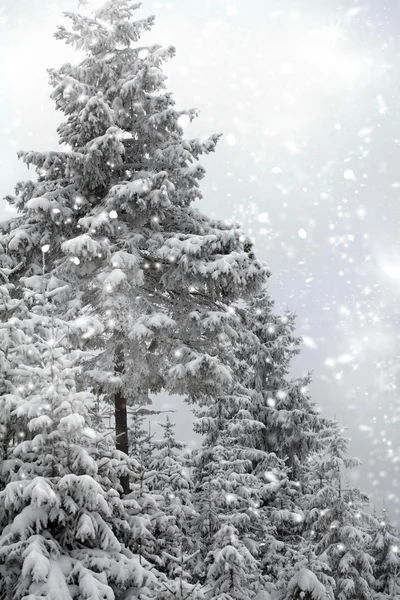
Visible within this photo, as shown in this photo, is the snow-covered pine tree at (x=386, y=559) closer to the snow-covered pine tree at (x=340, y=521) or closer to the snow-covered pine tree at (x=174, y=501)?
the snow-covered pine tree at (x=340, y=521)

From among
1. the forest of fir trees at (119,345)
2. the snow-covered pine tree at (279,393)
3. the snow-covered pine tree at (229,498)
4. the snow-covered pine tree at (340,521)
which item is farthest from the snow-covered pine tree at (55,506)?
the snow-covered pine tree at (279,393)

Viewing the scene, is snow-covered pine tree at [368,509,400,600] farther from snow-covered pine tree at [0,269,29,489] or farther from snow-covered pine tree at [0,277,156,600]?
snow-covered pine tree at [0,269,29,489]

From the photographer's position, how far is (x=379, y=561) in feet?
77.3

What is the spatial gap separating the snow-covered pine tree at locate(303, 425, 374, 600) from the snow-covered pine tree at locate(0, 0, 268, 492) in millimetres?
5852

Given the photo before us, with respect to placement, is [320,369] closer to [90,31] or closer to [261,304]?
[261,304]

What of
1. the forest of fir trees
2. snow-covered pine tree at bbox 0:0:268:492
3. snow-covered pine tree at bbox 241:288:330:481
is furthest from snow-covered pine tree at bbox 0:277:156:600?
snow-covered pine tree at bbox 241:288:330:481

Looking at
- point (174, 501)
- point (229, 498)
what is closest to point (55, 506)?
point (174, 501)

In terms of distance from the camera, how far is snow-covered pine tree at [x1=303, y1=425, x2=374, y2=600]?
1426 cm

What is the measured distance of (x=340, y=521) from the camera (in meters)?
14.4

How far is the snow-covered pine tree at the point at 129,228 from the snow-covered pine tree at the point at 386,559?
17111 mm

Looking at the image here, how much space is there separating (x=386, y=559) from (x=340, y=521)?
11122mm

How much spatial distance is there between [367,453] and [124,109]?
418 feet

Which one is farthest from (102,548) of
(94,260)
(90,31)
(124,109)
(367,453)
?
(367,453)

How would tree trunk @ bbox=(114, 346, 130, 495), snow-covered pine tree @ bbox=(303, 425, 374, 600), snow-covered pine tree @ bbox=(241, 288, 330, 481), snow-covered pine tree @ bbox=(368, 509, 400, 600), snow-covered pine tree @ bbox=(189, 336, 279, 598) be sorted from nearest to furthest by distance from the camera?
1. tree trunk @ bbox=(114, 346, 130, 495)
2. snow-covered pine tree @ bbox=(189, 336, 279, 598)
3. snow-covered pine tree @ bbox=(303, 425, 374, 600)
4. snow-covered pine tree @ bbox=(241, 288, 330, 481)
5. snow-covered pine tree @ bbox=(368, 509, 400, 600)
